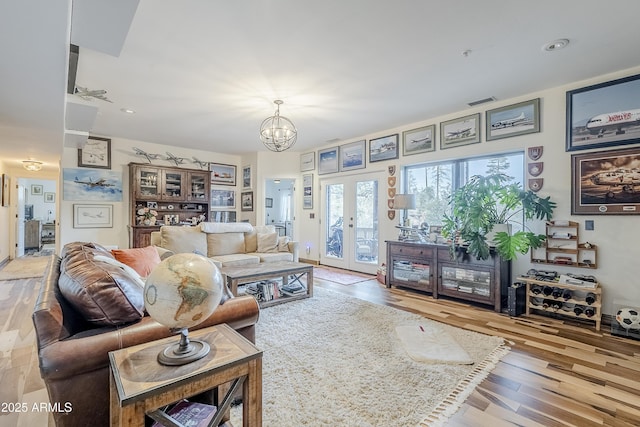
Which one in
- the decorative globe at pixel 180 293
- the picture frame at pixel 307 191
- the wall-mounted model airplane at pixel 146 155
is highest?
the wall-mounted model airplane at pixel 146 155

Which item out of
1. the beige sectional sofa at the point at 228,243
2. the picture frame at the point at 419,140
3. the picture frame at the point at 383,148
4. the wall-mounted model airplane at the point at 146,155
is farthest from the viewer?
the wall-mounted model airplane at the point at 146,155

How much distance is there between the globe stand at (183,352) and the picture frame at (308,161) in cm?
565

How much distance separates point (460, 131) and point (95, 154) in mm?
6410

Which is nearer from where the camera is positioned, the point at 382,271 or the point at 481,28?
the point at 481,28

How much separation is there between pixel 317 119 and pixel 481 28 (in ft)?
8.60

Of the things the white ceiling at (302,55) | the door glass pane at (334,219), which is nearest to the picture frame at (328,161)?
the door glass pane at (334,219)

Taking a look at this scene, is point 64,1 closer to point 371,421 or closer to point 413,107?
point 371,421

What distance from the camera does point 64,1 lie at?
4.75 feet

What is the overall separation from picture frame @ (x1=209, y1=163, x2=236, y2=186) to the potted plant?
5279 mm

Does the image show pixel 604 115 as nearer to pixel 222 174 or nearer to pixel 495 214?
pixel 495 214

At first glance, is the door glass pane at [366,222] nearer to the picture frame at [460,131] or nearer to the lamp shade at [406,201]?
the lamp shade at [406,201]

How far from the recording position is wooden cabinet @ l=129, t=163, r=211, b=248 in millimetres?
5703

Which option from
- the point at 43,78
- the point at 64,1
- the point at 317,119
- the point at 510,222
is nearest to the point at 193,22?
the point at 64,1

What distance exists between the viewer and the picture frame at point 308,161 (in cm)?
662
